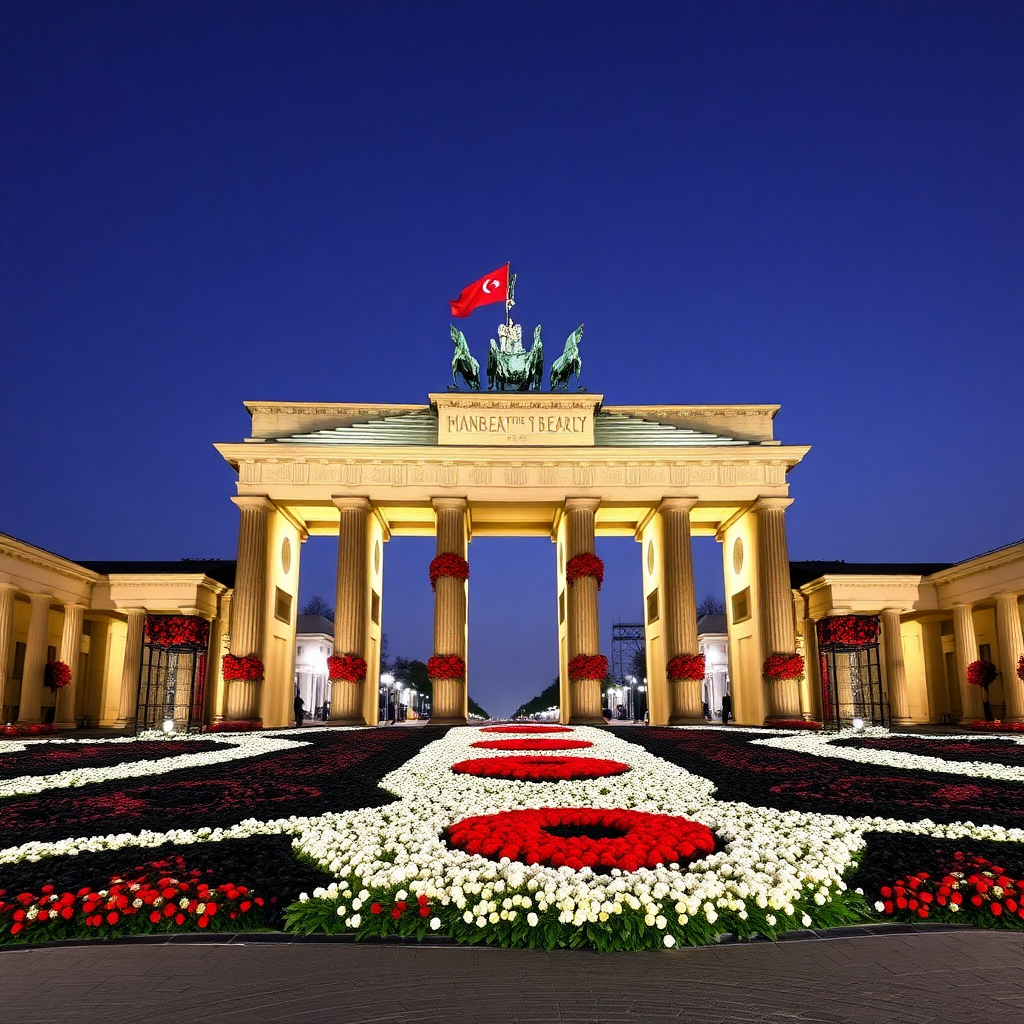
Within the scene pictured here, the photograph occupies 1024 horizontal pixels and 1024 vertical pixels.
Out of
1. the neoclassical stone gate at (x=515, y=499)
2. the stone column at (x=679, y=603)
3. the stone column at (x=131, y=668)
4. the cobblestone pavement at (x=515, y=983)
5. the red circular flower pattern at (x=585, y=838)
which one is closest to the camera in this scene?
A: the cobblestone pavement at (x=515, y=983)

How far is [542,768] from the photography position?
1312cm

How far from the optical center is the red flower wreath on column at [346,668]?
33.9 meters

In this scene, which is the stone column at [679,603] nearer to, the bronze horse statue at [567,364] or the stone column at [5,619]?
the bronze horse statue at [567,364]

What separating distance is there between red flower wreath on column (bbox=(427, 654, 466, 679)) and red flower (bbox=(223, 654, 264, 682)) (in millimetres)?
7301

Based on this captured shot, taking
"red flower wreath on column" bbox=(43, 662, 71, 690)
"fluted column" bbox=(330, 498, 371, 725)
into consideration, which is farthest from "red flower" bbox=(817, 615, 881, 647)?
"red flower wreath on column" bbox=(43, 662, 71, 690)

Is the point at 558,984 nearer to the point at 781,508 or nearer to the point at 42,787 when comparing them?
the point at 42,787

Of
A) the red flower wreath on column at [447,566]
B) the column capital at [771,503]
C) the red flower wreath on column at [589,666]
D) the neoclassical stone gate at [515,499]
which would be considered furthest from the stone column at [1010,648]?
the red flower wreath on column at [447,566]

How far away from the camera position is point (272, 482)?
3609 centimetres

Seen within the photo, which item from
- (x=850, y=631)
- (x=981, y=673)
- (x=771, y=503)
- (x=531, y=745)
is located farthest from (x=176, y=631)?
(x=981, y=673)

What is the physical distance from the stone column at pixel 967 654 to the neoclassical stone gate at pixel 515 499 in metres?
7.91

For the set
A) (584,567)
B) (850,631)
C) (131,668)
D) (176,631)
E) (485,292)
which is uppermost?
(485,292)

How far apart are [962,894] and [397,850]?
4292mm

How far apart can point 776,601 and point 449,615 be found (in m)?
14.6

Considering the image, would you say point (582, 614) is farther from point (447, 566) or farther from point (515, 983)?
point (515, 983)
